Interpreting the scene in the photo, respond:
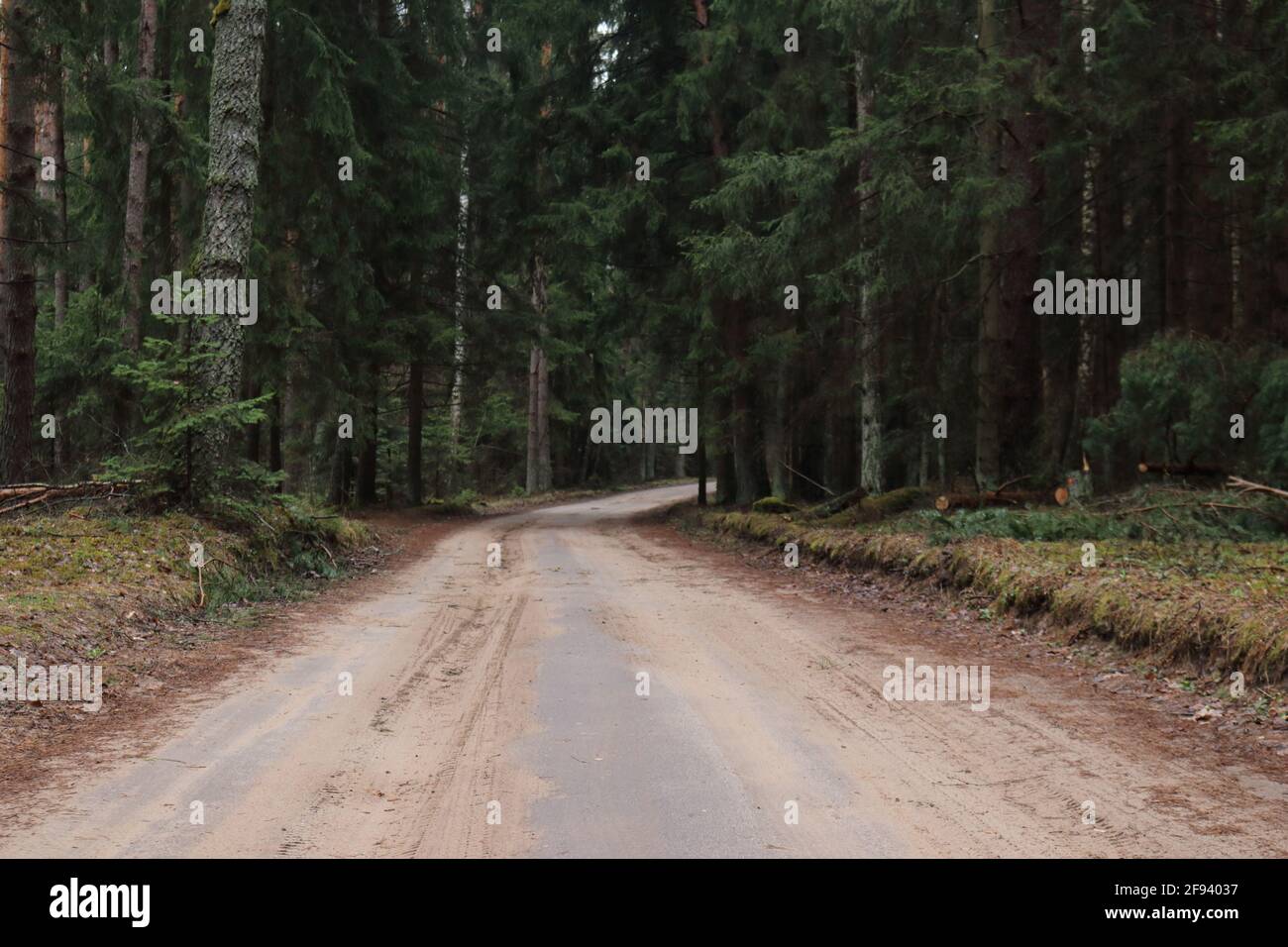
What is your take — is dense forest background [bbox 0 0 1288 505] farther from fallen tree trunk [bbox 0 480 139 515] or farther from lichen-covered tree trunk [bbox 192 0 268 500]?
fallen tree trunk [bbox 0 480 139 515]

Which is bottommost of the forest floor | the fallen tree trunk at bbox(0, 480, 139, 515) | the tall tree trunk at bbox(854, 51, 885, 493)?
the forest floor

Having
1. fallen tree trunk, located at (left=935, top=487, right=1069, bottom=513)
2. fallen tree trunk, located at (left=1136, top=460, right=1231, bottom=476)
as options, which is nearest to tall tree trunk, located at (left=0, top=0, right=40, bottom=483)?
fallen tree trunk, located at (left=935, top=487, right=1069, bottom=513)

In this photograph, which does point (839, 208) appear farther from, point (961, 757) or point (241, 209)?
point (961, 757)

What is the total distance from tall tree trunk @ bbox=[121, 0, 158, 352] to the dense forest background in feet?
0.25

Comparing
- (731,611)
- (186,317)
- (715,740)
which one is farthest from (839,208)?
(715,740)

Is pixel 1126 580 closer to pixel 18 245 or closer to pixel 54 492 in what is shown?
pixel 54 492

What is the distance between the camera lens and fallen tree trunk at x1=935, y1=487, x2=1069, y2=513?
1471cm

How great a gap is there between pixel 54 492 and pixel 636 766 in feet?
33.4

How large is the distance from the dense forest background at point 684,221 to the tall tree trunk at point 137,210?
0.25ft

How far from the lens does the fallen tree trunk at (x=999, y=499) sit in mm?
14711

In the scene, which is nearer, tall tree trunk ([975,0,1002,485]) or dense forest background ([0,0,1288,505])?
dense forest background ([0,0,1288,505])

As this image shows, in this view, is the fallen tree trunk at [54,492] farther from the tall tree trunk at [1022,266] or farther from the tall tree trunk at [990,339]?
the tall tree trunk at [1022,266]

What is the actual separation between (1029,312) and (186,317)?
40.2 ft
